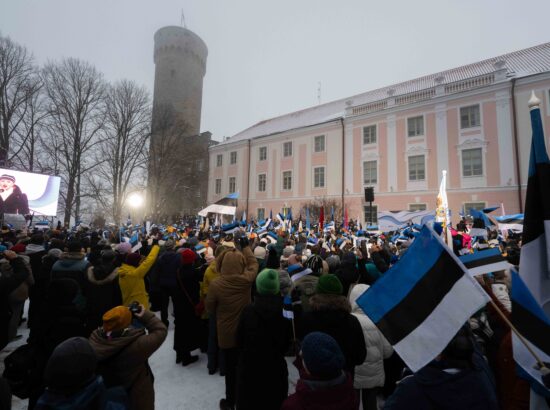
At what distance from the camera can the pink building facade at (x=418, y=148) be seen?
20781 millimetres

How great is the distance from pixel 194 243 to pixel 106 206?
2018 cm

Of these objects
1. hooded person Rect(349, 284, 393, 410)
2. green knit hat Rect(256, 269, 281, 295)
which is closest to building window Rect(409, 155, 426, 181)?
hooded person Rect(349, 284, 393, 410)

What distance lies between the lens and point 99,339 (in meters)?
2.08

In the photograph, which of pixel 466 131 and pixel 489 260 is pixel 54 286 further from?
pixel 466 131

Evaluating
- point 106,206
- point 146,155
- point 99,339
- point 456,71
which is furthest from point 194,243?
point 456,71

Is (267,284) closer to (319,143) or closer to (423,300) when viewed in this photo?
(423,300)

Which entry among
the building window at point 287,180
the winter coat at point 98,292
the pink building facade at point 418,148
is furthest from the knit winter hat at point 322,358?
the building window at point 287,180

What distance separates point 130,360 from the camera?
2.11 metres

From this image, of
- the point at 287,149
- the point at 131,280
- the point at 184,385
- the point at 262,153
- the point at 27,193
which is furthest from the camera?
the point at 262,153

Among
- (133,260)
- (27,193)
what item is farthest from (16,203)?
(133,260)

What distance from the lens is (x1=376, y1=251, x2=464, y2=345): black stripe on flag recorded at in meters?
1.79

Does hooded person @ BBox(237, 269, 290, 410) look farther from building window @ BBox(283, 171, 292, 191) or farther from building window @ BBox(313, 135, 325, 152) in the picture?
building window @ BBox(283, 171, 292, 191)

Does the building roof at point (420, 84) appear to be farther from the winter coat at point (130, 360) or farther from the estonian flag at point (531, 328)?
the winter coat at point (130, 360)

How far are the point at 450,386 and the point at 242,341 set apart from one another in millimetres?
1898
